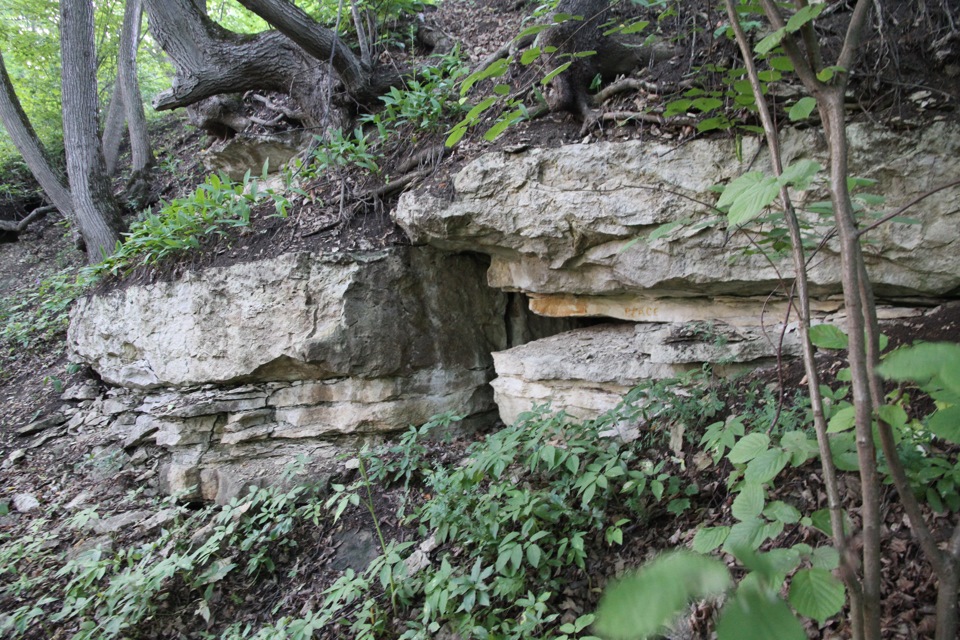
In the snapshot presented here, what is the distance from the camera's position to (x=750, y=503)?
1.38 metres

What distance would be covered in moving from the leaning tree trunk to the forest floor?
5.07ft

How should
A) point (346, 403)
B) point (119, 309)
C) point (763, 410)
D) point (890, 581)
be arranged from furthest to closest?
point (119, 309), point (346, 403), point (763, 410), point (890, 581)

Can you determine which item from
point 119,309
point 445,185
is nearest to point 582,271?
point 445,185

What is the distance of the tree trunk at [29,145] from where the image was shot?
7555mm

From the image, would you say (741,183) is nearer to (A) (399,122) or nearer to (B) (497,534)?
(B) (497,534)

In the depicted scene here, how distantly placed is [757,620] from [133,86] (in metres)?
11.2

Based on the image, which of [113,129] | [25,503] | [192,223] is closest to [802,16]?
[192,223]

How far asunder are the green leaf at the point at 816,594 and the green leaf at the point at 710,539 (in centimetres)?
34

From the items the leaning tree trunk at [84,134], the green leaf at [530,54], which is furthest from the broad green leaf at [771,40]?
the leaning tree trunk at [84,134]

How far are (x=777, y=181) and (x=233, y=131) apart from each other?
645 centimetres

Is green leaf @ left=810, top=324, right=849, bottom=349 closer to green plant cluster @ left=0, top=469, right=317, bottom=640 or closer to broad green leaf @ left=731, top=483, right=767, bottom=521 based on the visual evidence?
broad green leaf @ left=731, top=483, right=767, bottom=521

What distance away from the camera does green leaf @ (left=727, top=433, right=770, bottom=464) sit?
4.70ft

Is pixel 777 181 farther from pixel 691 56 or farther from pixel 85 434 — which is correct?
pixel 85 434

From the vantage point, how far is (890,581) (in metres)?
1.87
